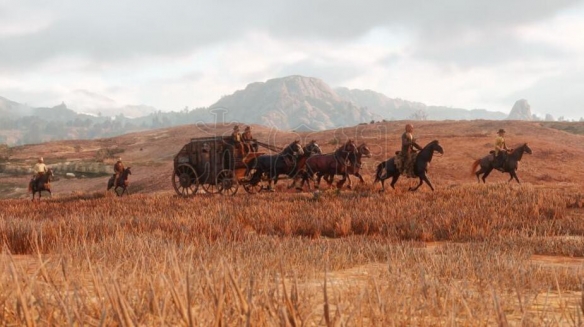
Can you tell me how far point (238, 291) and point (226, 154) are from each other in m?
16.6

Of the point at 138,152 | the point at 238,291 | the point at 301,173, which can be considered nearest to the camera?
the point at 238,291

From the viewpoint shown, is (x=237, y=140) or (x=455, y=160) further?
(x=455, y=160)

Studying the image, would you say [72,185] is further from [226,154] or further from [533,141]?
[533,141]

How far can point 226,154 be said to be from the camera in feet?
59.9

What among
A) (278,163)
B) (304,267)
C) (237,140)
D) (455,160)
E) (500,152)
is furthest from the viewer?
(455,160)

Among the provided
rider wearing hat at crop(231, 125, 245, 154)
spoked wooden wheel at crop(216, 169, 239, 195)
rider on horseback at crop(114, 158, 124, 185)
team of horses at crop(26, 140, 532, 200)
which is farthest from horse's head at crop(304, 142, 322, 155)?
rider on horseback at crop(114, 158, 124, 185)

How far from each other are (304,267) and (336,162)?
46.3 ft

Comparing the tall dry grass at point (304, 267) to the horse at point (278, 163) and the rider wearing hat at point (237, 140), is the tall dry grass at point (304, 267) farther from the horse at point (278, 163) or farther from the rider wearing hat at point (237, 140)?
the rider wearing hat at point (237, 140)

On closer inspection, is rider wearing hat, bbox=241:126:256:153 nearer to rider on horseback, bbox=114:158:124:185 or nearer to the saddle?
A: the saddle

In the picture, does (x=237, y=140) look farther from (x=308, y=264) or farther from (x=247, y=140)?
(x=308, y=264)

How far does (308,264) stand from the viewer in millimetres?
4469

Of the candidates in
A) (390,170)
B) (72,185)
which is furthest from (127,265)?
(72,185)

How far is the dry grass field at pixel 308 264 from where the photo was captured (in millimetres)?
2125

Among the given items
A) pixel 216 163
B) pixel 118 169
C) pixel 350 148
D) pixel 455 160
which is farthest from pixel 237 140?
pixel 455 160
